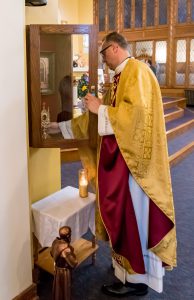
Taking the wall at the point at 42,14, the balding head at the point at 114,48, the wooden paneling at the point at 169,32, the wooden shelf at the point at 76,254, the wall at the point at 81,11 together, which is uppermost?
the wall at the point at 81,11

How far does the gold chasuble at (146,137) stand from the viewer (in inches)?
76.4

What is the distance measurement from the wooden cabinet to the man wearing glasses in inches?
5.1

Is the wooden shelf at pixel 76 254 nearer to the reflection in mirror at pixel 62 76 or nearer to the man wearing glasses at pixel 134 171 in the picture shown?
the man wearing glasses at pixel 134 171

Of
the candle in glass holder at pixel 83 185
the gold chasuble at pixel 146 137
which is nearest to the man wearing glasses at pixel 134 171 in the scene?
the gold chasuble at pixel 146 137

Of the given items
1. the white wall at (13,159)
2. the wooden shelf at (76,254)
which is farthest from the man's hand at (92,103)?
the wooden shelf at (76,254)

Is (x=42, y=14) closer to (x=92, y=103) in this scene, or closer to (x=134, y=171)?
(x=92, y=103)

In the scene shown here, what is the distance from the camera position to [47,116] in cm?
221

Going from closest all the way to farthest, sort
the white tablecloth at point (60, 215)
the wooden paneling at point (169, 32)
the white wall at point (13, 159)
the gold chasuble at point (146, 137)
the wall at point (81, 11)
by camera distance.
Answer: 1. the white wall at point (13, 159)
2. the gold chasuble at point (146, 137)
3. the white tablecloth at point (60, 215)
4. the wooden paneling at point (169, 32)
5. the wall at point (81, 11)

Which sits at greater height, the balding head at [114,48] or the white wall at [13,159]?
the balding head at [114,48]

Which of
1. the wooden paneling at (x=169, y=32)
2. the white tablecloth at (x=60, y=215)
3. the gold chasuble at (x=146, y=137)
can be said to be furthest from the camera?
the wooden paneling at (x=169, y=32)

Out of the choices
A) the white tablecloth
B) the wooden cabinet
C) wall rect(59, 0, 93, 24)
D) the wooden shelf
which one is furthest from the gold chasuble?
wall rect(59, 0, 93, 24)

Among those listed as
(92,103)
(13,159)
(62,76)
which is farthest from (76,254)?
(62,76)

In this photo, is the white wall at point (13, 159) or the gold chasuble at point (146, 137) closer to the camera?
the white wall at point (13, 159)

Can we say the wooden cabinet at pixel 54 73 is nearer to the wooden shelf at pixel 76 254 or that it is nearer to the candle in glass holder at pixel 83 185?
the candle in glass holder at pixel 83 185
